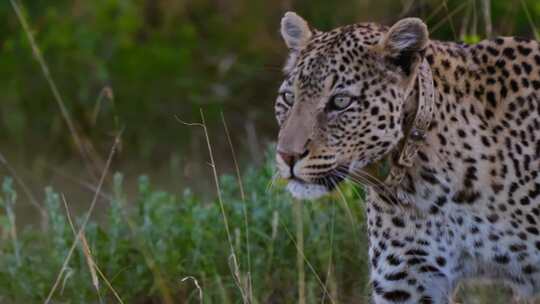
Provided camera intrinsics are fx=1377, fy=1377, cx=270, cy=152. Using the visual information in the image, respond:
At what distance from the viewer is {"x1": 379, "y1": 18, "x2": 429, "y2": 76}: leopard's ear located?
4.86 metres

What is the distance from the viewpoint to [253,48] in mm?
10875

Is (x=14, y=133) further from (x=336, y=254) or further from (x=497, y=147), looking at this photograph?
(x=497, y=147)

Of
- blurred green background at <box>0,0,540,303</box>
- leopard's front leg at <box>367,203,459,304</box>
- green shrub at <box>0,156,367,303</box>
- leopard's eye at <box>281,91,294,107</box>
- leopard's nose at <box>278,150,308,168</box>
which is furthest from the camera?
blurred green background at <box>0,0,540,303</box>

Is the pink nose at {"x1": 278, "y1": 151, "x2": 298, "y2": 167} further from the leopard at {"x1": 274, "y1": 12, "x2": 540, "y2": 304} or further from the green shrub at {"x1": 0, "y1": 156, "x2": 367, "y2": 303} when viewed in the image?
the green shrub at {"x1": 0, "y1": 156, "x2": 367, "y2": 303}

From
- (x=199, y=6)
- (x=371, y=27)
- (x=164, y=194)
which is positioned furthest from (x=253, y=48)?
(x=371, y=27)

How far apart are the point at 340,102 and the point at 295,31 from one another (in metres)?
0.48

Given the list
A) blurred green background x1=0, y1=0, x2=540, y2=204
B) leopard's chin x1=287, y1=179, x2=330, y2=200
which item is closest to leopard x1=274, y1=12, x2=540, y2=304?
leopard's chin x1=287, y1=179, x2=330, y2=200

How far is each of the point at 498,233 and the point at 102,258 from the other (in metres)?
2.14

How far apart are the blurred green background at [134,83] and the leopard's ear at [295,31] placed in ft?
14.3

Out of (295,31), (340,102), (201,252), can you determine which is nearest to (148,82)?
(201,252)

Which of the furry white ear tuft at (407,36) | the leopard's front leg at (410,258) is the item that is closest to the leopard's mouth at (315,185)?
the leopard's front leg at (410,258)

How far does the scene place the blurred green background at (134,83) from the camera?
10000 mm

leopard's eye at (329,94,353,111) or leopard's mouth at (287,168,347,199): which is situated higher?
leopard's eye at (329,94,353,111)

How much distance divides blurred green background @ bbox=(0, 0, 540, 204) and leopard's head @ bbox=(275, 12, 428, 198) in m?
4.71
